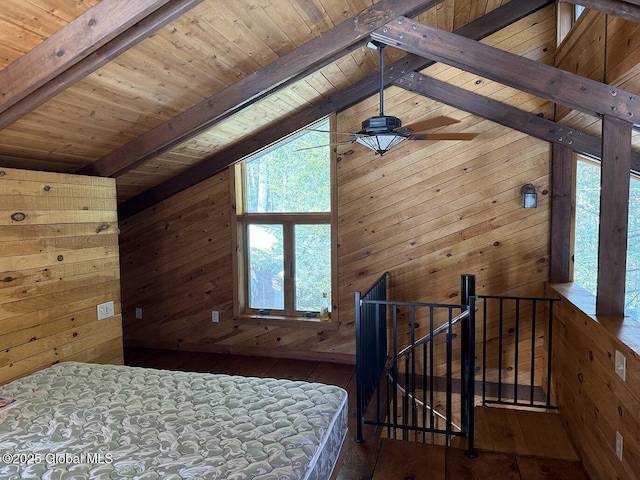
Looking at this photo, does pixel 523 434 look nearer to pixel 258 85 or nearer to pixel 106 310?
pixel 258 85

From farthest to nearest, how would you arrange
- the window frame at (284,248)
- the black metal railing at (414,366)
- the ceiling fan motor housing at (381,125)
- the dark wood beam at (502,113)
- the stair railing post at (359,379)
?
the window frame at (284,248) → the dark wood beam at (502,113) → the black metal railing at (414,366) → the stair railing post at (359,379) → the ceiling fan motor housing at (381,125)

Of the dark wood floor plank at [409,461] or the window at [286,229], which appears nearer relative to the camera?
the dark wood floor plank at [409,461]

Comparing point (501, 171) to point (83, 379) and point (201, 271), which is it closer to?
point (201, 271)

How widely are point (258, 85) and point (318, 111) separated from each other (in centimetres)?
139

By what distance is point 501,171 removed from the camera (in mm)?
4129

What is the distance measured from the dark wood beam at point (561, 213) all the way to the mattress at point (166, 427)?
2652mm

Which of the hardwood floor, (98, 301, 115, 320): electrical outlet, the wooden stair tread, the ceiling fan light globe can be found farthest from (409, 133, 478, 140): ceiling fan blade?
(98, 301, 115, 320): electrical outlet

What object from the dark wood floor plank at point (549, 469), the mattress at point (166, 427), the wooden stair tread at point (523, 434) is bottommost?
the dark wood floor plank at point (549, 469)

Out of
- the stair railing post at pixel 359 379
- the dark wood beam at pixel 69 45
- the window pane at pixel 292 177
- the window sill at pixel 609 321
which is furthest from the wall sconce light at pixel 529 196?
the dark wood beam at pixel 69 45

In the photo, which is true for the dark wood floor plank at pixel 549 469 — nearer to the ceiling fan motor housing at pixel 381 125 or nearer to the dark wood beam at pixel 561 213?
the dark wood beam at pixel 561 213

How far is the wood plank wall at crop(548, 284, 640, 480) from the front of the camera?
2162 millimetres

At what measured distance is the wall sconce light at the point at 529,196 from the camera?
4.01 m

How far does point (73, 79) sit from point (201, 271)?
2999 mm

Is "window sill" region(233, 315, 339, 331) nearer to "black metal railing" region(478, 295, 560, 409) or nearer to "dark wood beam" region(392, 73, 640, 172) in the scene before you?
"black metal railing" region(478, 295, 560, 409)
